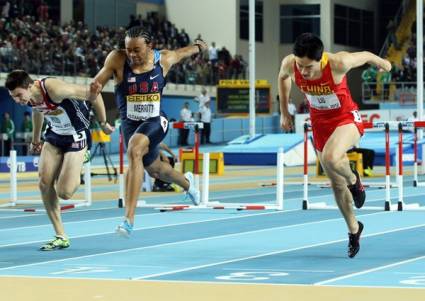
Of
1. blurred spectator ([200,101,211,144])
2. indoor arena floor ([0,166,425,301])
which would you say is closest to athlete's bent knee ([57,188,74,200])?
indoor arena floor ([0,166,425,301])

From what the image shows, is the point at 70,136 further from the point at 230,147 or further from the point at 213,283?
the point at 230,147

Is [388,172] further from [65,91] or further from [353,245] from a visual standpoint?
[65,91]

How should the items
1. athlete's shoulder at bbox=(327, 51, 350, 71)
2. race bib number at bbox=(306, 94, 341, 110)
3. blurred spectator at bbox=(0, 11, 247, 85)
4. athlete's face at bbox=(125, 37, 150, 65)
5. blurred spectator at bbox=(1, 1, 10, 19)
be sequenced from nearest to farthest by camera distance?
athlete's shoulder at bbox=(327, 51, 350, 71) → race bib number at bbox=(306, 94, 341, 110) → athlete's face at bbox=(125, 37, 150, 65) → blurred spectator at bbox=(0, 11, 247, 85) → blurred spectator at bbox=(1, 1, 10, 19)

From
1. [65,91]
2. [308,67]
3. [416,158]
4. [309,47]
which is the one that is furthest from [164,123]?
[416,158]

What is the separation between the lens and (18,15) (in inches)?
1651

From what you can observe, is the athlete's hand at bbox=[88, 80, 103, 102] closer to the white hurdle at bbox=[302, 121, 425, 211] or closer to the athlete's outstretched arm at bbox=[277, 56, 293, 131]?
the athlete's outstretched arm at bbox=[277, 56, 293, 131]

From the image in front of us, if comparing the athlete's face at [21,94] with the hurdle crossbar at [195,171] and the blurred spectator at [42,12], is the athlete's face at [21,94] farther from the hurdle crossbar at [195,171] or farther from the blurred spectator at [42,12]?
the blurred spectator at [42,12]

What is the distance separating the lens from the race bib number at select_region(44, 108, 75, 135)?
1212 centimetres

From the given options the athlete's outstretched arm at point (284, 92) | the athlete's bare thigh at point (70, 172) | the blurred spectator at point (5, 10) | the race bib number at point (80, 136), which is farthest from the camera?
the blurred spectator at point (5, 10)

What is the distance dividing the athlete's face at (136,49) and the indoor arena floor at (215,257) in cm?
178

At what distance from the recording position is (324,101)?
11234 millimetres

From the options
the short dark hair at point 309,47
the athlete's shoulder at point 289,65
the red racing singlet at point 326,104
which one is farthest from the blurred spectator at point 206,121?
the short dark hair at point 309,47

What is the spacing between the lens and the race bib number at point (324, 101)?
441 inches

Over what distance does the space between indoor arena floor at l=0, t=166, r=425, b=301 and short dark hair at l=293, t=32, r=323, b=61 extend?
5.70 ft
